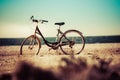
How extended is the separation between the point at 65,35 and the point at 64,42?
0.25m

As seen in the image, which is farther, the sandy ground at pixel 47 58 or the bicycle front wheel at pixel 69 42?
the bicycle front wheel at pixel 69 42

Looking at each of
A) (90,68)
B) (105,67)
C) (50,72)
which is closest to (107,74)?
Answer: (105,67)

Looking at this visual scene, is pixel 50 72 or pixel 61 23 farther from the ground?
pixel 61 23

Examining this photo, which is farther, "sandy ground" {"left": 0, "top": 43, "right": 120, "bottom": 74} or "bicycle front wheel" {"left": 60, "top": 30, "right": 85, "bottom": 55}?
"bicycle front wheel" {"left": 60, "top": 30, "right": 85, "bottom": 55}

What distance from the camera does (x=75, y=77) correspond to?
3.88ft

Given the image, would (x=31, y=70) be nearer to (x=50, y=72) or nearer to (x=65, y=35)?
(x=50, y=72)

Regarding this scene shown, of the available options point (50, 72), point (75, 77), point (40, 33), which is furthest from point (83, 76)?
point (40, 33)

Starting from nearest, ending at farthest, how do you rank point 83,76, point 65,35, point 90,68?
1. point 83,76
2. point 90,68
3. point 65,35

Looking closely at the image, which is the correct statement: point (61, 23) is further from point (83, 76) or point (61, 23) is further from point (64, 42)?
point (83, 76)

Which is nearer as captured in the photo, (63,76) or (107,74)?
(63,76)

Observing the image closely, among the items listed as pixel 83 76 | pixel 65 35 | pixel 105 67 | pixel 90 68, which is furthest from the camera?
pixel 65 35

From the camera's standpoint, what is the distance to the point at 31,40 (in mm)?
8773

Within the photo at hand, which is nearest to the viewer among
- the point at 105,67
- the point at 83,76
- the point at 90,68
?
the point at 83,76

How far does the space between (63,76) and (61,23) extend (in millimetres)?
7372
